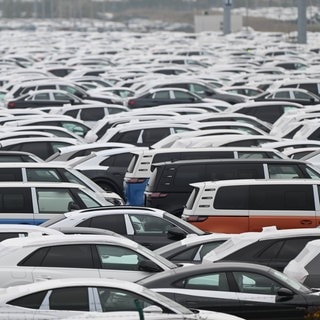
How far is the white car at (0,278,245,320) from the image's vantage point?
12.2m

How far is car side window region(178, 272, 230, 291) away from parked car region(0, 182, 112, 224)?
21.7 ft

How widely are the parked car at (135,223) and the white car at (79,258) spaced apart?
311 centimetres

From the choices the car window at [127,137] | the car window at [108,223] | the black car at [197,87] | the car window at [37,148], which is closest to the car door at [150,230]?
the car window at [108,223]

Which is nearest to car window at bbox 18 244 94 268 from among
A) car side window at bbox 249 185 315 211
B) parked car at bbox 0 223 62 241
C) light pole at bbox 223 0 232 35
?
parked car at bbox 0 223 62 241

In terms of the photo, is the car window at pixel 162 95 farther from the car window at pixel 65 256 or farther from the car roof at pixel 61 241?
the car window at pixel 65 256

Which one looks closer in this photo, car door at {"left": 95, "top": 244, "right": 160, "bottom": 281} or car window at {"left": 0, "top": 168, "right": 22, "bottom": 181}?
car door at {"left": 95, "top": 244, "right": 160, "bottom": 281}

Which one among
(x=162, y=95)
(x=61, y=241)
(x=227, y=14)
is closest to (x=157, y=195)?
(x=61, y=241)

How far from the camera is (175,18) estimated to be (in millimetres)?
157500

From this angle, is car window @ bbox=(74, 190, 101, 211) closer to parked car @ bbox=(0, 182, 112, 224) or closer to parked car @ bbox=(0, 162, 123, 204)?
parked car @ bbox=(0, 182, 112, 224)

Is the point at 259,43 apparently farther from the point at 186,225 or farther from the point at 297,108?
the point at 186,225

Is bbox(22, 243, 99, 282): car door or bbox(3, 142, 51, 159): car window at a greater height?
bbox(22, 243, 99, 282): car door

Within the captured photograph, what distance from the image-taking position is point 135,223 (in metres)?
18.4

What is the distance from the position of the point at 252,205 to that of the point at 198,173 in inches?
88.2

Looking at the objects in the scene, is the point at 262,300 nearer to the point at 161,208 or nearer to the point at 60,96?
the point at 161,208
